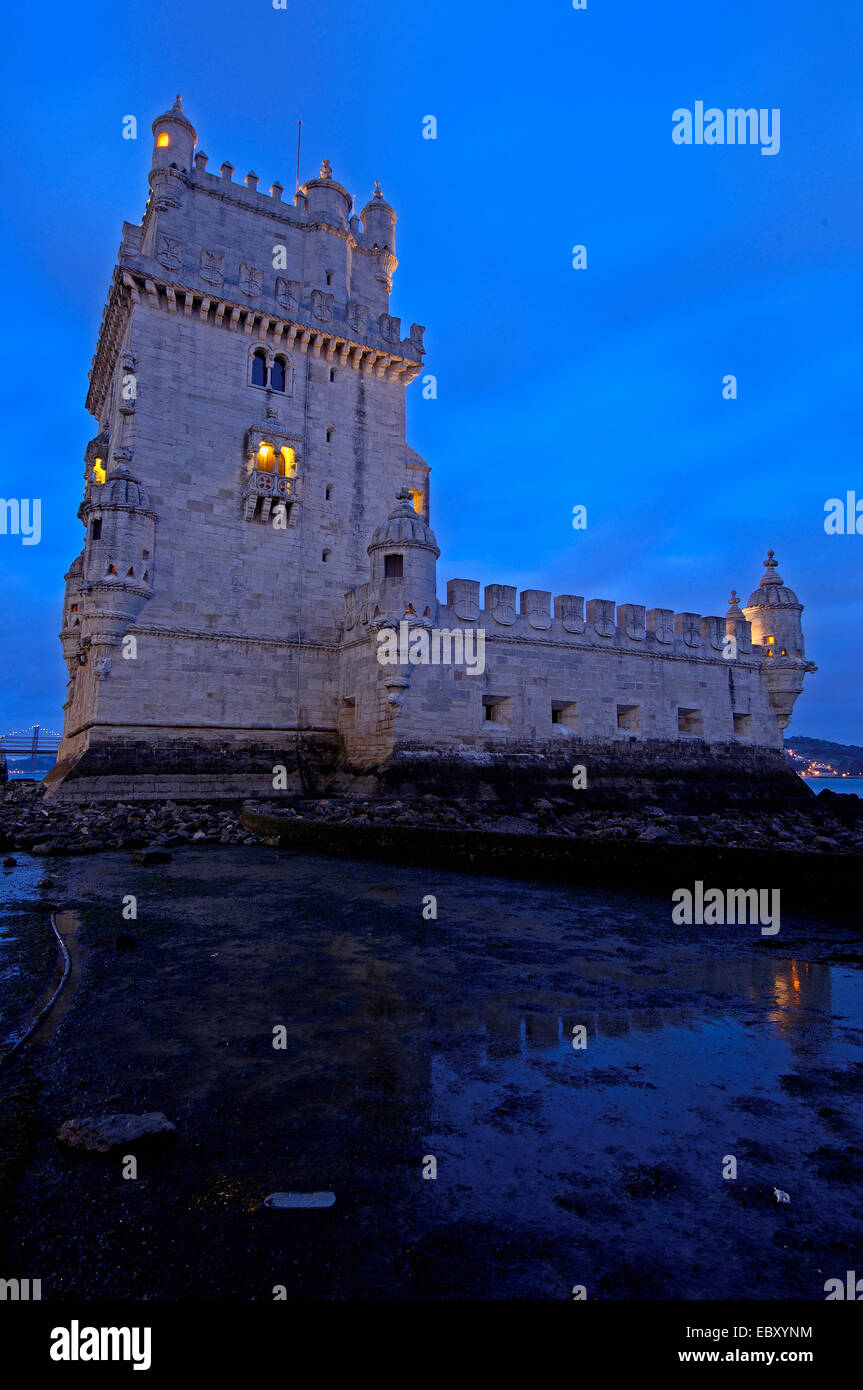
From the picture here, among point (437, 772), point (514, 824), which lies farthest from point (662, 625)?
point (514, 824)

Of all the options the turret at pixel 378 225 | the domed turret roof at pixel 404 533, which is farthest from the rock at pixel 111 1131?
the turret at pixel 378 225

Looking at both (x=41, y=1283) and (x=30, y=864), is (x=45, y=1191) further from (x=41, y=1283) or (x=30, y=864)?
(x=30, y=864)

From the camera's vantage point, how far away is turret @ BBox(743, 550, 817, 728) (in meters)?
20.8

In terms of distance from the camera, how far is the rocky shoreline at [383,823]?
11328 millimetres

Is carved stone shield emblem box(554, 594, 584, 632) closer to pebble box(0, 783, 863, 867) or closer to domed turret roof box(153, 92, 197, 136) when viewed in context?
pebble box(0, 783, 863, 867)

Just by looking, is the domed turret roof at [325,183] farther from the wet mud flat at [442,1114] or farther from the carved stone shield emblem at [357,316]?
the wet mud flat at [442,1114]

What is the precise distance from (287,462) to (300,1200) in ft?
69.8

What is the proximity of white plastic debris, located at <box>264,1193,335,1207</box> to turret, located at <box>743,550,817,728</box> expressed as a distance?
72.8 feet

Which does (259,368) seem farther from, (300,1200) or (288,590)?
(300,1200)

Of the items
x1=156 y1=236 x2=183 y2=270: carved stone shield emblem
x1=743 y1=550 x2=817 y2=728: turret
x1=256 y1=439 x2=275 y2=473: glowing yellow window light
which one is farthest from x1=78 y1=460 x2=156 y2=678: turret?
x1=743 y1=550 x2=817 y2=728: turret

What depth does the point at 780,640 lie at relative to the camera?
20.9 m

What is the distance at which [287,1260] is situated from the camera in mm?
1832

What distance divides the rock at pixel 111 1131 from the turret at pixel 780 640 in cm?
2227
